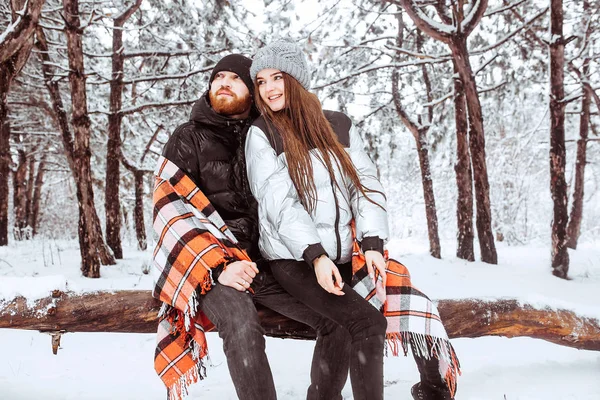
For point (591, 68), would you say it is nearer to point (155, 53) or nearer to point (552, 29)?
point (552, 29)

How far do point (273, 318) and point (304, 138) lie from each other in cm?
115

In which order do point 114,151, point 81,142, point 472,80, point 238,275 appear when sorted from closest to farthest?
point 238,275, point 81,142, point 472,80, point 114,151

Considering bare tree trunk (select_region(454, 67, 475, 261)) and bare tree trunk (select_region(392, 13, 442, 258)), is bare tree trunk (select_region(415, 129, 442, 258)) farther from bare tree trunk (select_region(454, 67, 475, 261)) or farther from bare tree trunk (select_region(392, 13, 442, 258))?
bare tree trunk (select_region(454, 67, 475, 261))

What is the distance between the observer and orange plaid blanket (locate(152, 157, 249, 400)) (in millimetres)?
2480

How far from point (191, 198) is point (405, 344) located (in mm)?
1571

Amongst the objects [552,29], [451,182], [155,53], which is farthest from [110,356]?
[451,182]

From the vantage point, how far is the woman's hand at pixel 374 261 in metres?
2.50

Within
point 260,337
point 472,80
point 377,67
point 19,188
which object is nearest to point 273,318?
point 260,337

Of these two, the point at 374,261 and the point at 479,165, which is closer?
the point at 374,261

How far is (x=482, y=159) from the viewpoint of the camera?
9.62m

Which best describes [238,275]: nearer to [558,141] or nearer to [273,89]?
[273,89]

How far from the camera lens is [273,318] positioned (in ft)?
9.38

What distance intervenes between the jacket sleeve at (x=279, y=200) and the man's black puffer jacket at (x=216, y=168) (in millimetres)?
211

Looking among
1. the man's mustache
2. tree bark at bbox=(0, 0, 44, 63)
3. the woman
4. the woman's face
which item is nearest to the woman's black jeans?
the woman
